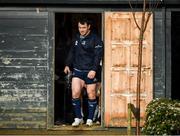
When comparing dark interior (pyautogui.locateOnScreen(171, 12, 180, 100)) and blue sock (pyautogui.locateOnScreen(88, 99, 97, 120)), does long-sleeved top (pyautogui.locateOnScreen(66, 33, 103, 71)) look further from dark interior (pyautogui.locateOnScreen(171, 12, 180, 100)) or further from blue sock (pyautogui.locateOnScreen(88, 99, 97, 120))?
dark interior (pyautogui.locateOnScreen(171, 12, 180, 100))

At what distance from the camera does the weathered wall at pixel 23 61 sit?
13.6 metres

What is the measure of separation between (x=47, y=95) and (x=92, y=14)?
2131mm

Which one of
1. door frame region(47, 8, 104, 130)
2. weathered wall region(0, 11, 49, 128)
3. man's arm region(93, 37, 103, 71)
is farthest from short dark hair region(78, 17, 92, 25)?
weathered wall region(0, 11, 49, 128)

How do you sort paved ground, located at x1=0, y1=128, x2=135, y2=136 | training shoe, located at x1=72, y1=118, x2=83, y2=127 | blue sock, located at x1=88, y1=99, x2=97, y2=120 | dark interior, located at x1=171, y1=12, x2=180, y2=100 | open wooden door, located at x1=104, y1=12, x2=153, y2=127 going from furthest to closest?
dark interior, located at x1=171, y1=12, x2=180, y2=100
blue sock, located at x1=88, y1=99, x2=97, y2=120
training shoe, located at x1=72, y1=118, x2=83, y2=127
open wooden door, located at x1=104, y1=12, x2=153, y2=127
paved ground, located at x1=0, y1=128, x2=135, y2=136

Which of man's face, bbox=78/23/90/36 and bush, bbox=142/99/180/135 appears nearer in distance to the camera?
bush, bbox=142/99/180/135

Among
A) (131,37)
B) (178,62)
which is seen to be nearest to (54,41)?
(131,37)

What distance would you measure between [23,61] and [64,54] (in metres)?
0.98

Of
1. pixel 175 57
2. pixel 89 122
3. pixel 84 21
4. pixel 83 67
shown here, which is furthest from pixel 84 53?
pixel 175 57

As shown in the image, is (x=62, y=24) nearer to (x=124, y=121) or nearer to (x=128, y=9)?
(x=128, y=9)

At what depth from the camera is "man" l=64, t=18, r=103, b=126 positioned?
13.8 meters

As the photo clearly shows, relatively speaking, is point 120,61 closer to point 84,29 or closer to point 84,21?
point 84,29

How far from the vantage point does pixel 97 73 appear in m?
13.8

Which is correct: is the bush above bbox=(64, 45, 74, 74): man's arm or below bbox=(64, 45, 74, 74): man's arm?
below

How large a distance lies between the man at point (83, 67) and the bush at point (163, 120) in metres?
3.19
